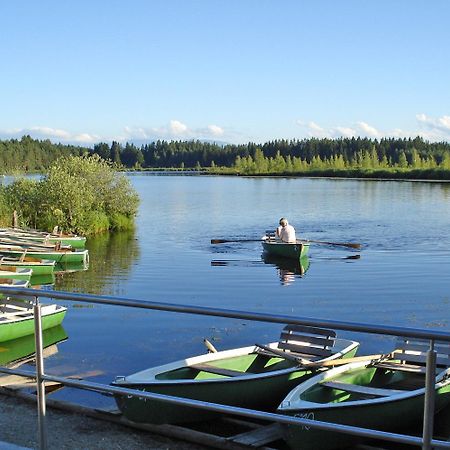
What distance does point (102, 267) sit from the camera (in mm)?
31328

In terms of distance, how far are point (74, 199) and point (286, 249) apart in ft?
51.3

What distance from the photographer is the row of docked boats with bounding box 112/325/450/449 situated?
794cm

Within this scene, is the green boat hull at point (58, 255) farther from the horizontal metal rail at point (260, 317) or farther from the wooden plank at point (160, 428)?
the horizontal metal rail at point (260, 317)

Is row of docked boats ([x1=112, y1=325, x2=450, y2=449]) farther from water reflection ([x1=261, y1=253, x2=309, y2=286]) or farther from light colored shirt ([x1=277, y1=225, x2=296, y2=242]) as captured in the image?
light colored shirt ([x1=277, y1=225, x2=296, y2=242])

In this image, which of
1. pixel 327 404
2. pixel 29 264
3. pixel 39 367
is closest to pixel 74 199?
pixel 29 264

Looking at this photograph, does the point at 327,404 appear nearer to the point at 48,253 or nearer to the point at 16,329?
the point at 16,329

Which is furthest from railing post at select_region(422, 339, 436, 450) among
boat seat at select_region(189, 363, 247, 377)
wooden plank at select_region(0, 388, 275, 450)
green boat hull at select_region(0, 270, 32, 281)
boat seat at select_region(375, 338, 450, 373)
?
green boat hull at select_region(0, 270, 32, 281)

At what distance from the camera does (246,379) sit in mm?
9180

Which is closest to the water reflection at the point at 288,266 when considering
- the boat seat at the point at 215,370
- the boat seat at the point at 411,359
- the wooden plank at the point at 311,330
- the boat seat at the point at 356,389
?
the wooden plank at the point at 311,330

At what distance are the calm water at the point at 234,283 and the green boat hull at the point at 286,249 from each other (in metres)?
0.75

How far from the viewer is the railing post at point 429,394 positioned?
3508mm

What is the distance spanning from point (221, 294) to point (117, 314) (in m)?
5.15

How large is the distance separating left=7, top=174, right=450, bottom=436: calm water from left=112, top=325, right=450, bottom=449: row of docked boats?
9.56 ft

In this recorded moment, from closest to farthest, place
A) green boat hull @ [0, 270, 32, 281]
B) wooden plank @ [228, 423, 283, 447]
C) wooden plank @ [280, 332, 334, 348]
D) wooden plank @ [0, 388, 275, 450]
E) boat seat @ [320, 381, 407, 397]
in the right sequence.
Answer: wooden plank @ [0, 388, 275, 450] < wooden plank @ [228, 423, 283, 447] < boat seat @ [320, 381, 407, 397] < wooden plank @ [280, 332, 334, 348] < green boat hull @ [0, 270, 32, 281]
